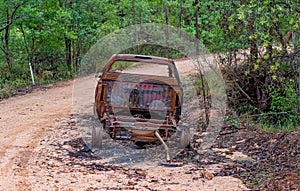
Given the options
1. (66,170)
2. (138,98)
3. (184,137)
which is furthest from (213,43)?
(66,170)

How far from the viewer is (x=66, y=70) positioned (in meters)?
18.1

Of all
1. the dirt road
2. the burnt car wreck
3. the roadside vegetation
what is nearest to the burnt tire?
the burnt car wreck

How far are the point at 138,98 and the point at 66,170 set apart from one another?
291 cm

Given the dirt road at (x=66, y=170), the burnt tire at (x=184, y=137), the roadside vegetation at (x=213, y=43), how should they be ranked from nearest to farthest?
1. the dirt road at (x=66, y=170)
2. the burnt tire at (x=184, y=137)
3. the roadside vegetation at (x=213, y=43)

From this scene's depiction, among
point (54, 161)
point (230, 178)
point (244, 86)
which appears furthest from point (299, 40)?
point (54, 161)

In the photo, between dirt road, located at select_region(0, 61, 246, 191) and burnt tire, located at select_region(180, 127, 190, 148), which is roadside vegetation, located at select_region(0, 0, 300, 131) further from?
dirt road, located at select_region(0, 61, 246, 191)

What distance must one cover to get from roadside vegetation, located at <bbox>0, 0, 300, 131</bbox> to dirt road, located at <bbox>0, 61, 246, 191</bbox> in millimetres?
2464

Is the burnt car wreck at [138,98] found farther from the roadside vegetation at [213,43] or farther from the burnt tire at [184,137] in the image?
the roadside vegetation at [213,43]

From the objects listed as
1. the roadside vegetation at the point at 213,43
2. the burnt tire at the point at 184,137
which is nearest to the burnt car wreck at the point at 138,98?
the burnt tire at the point at 184,137

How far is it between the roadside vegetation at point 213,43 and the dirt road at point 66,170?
2.46 metres

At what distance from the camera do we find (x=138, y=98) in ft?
30.6

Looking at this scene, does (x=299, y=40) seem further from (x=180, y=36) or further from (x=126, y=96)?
(x=180, y=36)

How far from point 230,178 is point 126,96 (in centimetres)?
333

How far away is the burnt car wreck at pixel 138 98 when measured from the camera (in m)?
8.39
